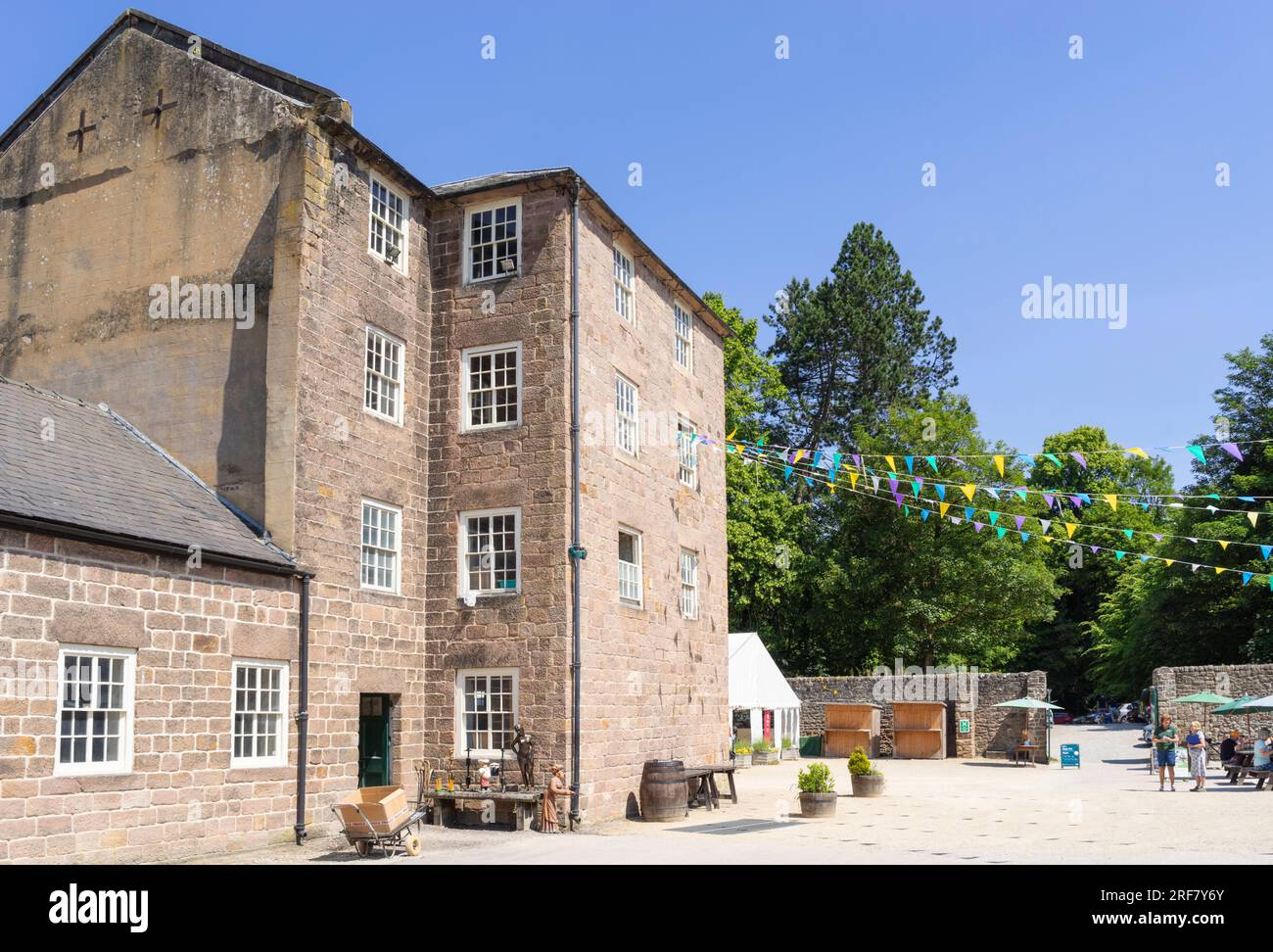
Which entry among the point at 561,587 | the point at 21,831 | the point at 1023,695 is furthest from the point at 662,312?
the point at 1023,695

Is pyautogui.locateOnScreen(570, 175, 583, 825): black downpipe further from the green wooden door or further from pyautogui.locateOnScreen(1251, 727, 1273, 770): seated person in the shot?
pyautogui.locateOnScreen(1251, 727, 1273, 770): seated person

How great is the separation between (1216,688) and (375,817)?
29.7m

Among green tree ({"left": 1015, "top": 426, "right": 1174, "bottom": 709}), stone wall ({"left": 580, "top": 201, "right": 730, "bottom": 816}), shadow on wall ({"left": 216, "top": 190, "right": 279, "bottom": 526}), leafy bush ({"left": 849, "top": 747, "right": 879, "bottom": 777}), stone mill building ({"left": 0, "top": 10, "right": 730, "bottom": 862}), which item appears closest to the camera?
stone mill building ({"left": 0, "top": 10, "right": 730, "bottom": 862})

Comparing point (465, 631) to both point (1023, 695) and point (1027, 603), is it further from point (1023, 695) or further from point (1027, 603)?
point (1027, 603)

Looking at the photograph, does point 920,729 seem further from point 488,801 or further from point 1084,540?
point 1084,540

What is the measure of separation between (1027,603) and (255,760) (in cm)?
3571

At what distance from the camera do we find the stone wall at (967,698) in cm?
3889

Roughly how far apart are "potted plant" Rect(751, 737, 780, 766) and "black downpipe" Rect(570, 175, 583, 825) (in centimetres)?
2141

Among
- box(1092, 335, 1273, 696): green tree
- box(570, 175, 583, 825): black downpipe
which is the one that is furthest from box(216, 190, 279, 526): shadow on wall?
box(1092, 335, 1273, 696): green tree

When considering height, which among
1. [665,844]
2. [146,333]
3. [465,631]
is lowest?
[665,844]

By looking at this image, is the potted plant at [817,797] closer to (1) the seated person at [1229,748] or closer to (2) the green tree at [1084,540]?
(1) the seated person at [1229,748]

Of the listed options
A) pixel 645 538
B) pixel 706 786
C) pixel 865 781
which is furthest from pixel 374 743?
pixel 865 781

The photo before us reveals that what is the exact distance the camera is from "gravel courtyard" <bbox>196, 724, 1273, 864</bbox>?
1466 centimetres

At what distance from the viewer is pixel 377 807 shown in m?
14.5
